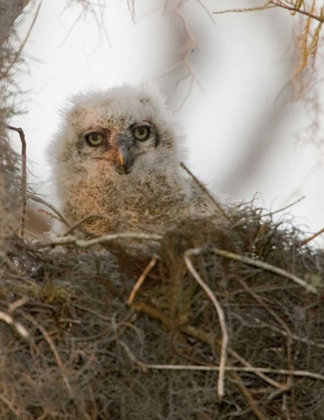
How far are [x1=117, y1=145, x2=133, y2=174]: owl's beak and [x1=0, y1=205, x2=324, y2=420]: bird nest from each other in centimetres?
124

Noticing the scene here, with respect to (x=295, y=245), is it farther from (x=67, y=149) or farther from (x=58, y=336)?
(x=67, y=149)

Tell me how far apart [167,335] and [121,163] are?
1.47 metres

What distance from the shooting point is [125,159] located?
168 inches

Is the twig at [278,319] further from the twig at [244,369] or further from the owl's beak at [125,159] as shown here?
the owl's beak at [125,159]

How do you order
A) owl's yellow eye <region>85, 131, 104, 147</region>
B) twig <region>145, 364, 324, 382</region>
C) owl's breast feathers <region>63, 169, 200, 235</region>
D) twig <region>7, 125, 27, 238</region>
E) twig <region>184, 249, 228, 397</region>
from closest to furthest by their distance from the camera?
twig <region>184, 249, 228, 397</region> → twig <region>145, 364, 324, 382</region> → twig <region>7, 125, 27, 238</region> → owl's breast feathers <region>63, 169, 200, 235</region> → owl's yellow eye <region>85, 131, 104, 147</region>

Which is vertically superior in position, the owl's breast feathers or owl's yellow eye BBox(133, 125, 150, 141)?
owl's yellow eye BBox(133, 125, 150, 141)

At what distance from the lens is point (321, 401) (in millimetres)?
2953

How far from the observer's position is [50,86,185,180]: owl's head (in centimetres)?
432

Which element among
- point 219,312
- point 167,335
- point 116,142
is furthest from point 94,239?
point 116,142

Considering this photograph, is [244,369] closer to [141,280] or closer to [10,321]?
[141,280]

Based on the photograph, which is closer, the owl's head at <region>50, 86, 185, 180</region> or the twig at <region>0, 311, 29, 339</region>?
the twig at <region>0, 311, 29, 339</region>

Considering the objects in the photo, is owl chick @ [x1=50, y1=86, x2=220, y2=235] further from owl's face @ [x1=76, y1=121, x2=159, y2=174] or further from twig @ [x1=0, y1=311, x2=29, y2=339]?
twig @ [x1=0, y1=311, x2=29, y2=339]

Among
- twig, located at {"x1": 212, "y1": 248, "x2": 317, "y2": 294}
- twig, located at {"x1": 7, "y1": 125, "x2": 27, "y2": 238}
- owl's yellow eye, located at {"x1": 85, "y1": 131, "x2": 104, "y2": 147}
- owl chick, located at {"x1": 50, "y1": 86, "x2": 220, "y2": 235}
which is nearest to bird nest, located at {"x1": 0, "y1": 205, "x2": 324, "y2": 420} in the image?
twig, located at {"x1": 212, "y1": 248, "x2": 317, "y2": 294}

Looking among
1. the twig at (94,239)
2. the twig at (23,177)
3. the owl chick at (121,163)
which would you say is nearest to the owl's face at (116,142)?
the owl chick at (121,163)
